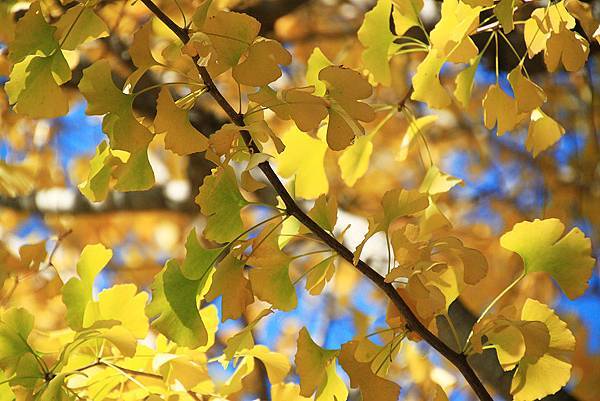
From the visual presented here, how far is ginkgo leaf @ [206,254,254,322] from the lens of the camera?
22.6 inches

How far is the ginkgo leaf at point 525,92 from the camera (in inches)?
24.9

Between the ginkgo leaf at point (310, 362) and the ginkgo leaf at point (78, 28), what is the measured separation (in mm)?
268

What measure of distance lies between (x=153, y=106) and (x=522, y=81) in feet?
3.19

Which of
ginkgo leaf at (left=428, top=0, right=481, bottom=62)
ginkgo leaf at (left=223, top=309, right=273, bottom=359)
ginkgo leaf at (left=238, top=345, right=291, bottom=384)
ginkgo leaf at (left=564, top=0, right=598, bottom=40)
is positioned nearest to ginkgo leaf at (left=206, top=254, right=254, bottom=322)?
ginkgo leaf at (left=223, top=309, right=273, bottom=359)

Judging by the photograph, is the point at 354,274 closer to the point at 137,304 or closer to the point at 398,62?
the point at 398,62

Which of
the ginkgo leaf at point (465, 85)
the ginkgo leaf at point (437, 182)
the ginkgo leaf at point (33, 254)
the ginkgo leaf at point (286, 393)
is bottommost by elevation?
the ginkgo leaf at point (286, 393)

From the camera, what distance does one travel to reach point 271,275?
60 cm

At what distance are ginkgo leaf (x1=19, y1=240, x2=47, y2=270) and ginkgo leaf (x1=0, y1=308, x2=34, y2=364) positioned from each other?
6.9 inches

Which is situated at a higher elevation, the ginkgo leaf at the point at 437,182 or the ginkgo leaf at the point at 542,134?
the ginkgo leaf at the point at 542,134

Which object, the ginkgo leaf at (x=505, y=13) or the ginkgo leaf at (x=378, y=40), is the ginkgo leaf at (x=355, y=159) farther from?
the ginkgo leaf at (x=505, y=13)

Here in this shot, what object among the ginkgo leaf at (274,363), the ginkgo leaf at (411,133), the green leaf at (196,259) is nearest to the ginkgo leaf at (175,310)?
the green leaf at (196,259)

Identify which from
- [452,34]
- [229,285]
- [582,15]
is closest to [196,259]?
[229,285]

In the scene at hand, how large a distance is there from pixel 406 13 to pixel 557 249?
25 cm

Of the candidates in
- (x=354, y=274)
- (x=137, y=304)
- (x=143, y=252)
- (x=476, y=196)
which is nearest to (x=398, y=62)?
Result: (x=476, y=196)
